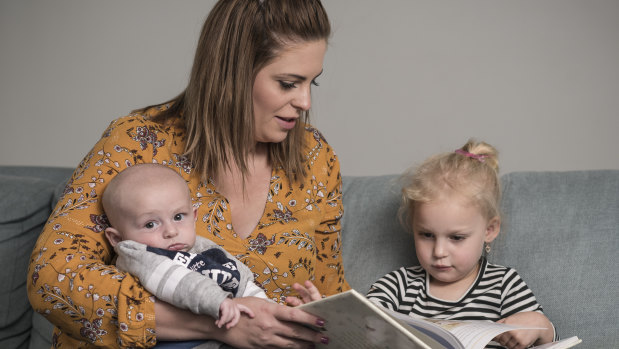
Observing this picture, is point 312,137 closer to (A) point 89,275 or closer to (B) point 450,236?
(B) point 450,236

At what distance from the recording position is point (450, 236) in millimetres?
1982

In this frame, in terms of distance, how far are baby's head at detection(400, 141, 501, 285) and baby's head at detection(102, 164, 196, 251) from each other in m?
0.75

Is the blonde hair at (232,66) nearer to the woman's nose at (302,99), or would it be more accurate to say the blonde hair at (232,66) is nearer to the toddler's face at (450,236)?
the woman's nose at (302,99)

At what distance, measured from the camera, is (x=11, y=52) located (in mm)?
3502

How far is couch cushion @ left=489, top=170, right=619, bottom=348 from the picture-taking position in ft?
6.25

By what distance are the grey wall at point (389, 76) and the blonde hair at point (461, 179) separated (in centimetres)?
71

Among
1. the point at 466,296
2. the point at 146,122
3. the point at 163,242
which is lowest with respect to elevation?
the point at 466,296

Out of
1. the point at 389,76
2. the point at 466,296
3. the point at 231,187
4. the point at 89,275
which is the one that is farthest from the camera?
the point at 389,76

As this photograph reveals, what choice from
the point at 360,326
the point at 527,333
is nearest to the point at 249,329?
the point at 360,326

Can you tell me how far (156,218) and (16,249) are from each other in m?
1.18

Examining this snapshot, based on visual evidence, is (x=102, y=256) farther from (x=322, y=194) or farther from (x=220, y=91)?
(x=322, y=194)

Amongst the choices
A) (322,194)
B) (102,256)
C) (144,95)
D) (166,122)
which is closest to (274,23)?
(166,122)

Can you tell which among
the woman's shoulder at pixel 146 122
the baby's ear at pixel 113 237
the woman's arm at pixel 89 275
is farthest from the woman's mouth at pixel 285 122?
the baby's ear at pixel 113 237

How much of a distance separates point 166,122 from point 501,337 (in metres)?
1.12
